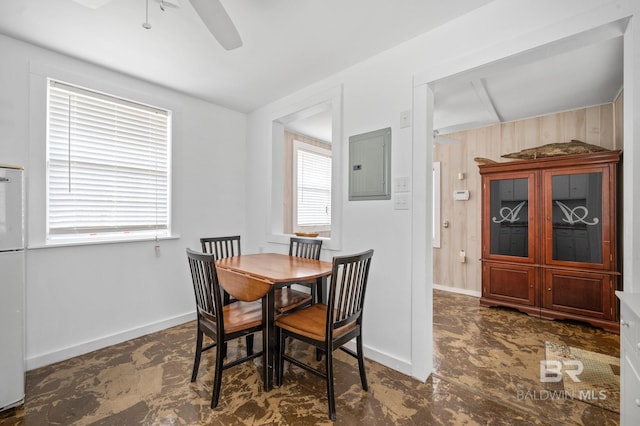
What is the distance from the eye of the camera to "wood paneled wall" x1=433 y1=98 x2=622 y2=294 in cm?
330

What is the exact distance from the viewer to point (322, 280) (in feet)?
7.20

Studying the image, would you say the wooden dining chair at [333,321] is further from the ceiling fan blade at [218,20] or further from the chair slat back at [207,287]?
the ceiling fan blade at [218,20]

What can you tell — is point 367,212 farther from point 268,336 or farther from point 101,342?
point 101,342

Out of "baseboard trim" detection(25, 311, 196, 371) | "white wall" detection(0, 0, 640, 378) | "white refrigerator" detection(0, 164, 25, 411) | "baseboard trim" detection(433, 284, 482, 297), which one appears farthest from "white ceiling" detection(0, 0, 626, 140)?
"baseboard trim" detection(433, 284, 482, 297)

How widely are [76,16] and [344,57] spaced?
72.1 inches

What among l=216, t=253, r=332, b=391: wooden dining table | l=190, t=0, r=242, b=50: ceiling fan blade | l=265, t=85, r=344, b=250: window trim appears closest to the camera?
l=190, t=0, r=242, b=50: ceiling fan blade

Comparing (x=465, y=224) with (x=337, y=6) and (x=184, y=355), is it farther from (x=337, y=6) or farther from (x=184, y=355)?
(x=184, y=355)

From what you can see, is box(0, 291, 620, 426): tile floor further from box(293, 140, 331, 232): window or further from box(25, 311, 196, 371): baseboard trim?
box(293, 140, 331, 232): window

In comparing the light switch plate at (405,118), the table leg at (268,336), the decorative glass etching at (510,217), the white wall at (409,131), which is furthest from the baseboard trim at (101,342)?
the decorative glass etching at (510,217)

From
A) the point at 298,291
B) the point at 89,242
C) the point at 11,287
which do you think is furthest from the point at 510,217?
the point at 11,287

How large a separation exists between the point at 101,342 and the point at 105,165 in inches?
60.9

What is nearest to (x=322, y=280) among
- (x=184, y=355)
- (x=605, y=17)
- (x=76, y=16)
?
(x=184, y=355)

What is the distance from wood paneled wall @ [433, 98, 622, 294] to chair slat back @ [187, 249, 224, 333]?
359 cm

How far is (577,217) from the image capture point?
120 inches
